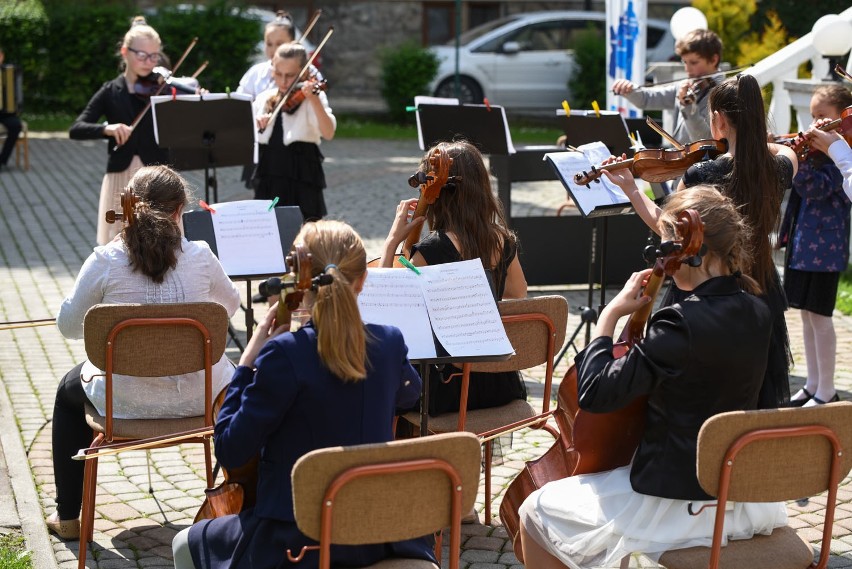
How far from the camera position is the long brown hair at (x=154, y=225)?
3.95 metres

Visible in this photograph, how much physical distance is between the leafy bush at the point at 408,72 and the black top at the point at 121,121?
10.6m

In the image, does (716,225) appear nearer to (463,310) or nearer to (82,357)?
(463,310)

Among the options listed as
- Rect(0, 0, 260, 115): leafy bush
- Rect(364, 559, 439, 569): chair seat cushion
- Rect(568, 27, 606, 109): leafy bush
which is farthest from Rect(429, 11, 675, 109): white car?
Rect(364, 559, 439, 569): chair seat cushion

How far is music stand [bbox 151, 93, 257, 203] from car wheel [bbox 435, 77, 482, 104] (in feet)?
37.1

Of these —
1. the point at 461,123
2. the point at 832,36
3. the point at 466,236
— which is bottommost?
the point at 466,236

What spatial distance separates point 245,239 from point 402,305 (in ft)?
5.35

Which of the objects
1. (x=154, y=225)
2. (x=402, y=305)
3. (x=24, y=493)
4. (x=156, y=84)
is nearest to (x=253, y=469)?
(x=402, y=305)

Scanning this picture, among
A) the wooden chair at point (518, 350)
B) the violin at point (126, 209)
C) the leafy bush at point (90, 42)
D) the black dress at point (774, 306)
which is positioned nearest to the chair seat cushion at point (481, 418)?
the wooden chair at point (518, 350)

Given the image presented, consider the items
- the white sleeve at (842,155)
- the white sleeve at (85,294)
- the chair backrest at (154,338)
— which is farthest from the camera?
the white sleeve at (842,155)

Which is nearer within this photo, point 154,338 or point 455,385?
point 154,338

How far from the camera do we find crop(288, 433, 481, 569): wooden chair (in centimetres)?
258

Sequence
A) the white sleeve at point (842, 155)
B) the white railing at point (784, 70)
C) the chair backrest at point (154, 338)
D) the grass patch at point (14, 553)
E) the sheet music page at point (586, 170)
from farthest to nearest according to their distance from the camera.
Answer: the white railing at point (784, 70) < the sheet music page at point (586, 170) < the white sleeve at point (842, 155) < the grass patch at point (14, 553) < the chair backrest at point (154, 338)

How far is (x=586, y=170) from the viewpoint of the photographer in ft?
17.5

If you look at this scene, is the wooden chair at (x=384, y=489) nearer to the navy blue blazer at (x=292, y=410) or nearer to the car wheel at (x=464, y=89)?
the navy blue blazer at (x=292, y=410)
